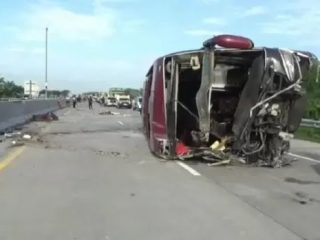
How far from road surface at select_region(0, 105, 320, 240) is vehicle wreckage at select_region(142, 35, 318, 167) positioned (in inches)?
28.7

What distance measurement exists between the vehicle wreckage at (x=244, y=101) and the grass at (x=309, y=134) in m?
11.6

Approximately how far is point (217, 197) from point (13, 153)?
8.79 meters

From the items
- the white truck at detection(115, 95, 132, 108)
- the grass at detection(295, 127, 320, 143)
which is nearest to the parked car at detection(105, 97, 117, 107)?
the white truck at detection(115, 95, 132, 108)

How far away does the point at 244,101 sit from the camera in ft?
53.2

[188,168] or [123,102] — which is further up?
[188,168]

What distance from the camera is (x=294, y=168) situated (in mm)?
15281

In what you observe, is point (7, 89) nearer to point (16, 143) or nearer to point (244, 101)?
point (16, 143)

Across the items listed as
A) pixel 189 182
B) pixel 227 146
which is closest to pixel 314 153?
pixel 227 146

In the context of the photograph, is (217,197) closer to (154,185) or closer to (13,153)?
(154,185)

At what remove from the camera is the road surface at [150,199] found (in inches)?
313

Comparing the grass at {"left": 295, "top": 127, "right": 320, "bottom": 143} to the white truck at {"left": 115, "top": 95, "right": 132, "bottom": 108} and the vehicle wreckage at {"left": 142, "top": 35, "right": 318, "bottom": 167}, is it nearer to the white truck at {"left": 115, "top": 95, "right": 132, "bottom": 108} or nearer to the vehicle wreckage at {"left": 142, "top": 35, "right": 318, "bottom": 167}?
the vehicle wreckage at {"left": 142, "top": 35, "right": 318, "bottom": 167}

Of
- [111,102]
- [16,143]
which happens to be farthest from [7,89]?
[16,143]

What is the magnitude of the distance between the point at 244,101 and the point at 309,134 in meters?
14.6

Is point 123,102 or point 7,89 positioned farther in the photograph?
point 7,89
